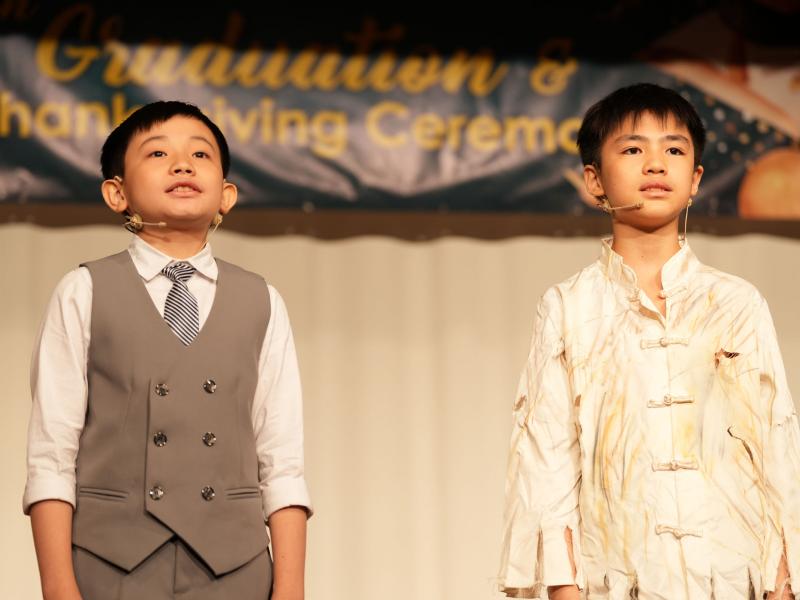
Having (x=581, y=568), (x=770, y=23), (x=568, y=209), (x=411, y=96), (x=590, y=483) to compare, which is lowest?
(x=581, y=568)

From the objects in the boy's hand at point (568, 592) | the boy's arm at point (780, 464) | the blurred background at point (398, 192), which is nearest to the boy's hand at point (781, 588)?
the boy's arm at point (780, 464)

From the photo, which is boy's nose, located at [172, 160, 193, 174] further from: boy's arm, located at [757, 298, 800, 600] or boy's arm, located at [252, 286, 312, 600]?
boy's arm, located at [757, 298, 800, 600]

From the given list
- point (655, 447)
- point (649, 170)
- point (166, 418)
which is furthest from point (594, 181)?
point (166, 418)

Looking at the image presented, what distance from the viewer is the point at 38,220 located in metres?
4.13

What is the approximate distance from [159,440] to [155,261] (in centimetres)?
33

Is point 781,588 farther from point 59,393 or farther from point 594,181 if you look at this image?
point 59,393

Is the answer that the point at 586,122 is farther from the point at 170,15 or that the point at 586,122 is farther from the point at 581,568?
the point at 170,15

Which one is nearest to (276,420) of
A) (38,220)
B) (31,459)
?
(31,459)

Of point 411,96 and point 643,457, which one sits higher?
point 411,96

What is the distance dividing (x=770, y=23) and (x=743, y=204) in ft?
2.04

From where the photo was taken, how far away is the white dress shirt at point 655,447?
2070mm

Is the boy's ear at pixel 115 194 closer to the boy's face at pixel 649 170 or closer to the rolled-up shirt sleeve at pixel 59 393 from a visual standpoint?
the rolled-up shirt sleeve at pixel 59 393

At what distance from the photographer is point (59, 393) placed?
2.05 m

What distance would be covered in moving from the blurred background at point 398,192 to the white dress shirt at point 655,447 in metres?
1.71
